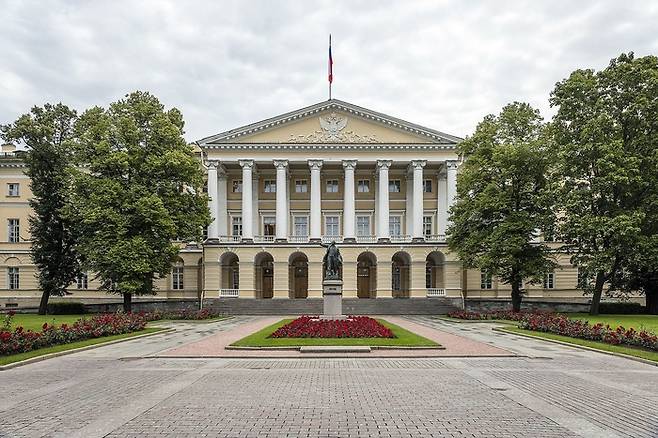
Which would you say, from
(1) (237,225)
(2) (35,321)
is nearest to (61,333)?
(2) (35,321)

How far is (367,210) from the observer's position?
61.2 metres

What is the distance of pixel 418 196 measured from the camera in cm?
5666

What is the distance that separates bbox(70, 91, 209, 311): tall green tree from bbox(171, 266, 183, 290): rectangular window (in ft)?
53.1

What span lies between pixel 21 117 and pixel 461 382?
43.4 meters

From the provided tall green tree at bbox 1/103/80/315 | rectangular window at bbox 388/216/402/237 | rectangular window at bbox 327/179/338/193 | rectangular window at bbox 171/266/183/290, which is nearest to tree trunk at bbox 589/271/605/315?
rectangular window at bbox 388/216/402/237

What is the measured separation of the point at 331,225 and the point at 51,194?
28710mm

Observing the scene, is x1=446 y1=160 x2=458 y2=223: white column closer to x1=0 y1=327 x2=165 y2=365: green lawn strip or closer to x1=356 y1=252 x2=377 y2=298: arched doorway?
x1=356 y1=252 x2=377 y2=298: arched doorway

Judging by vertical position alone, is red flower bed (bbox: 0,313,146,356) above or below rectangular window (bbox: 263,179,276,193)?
below

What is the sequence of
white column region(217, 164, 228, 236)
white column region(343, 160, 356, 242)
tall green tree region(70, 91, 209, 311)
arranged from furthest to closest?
white column region(217, 164, 228, 236)
white column region(343, 160, 356, 242)
tall green tree region(70, 91, 209, 311)

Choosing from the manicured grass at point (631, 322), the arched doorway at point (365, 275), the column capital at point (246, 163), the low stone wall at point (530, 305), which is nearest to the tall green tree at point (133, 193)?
the column capital at point (246, 163)

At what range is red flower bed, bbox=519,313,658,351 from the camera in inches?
809

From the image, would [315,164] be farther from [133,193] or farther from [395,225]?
[133,193]

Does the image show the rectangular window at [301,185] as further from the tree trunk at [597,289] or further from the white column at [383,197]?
the tree trunk at [597,289]

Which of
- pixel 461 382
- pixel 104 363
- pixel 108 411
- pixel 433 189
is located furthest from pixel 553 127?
pixel 108 411
